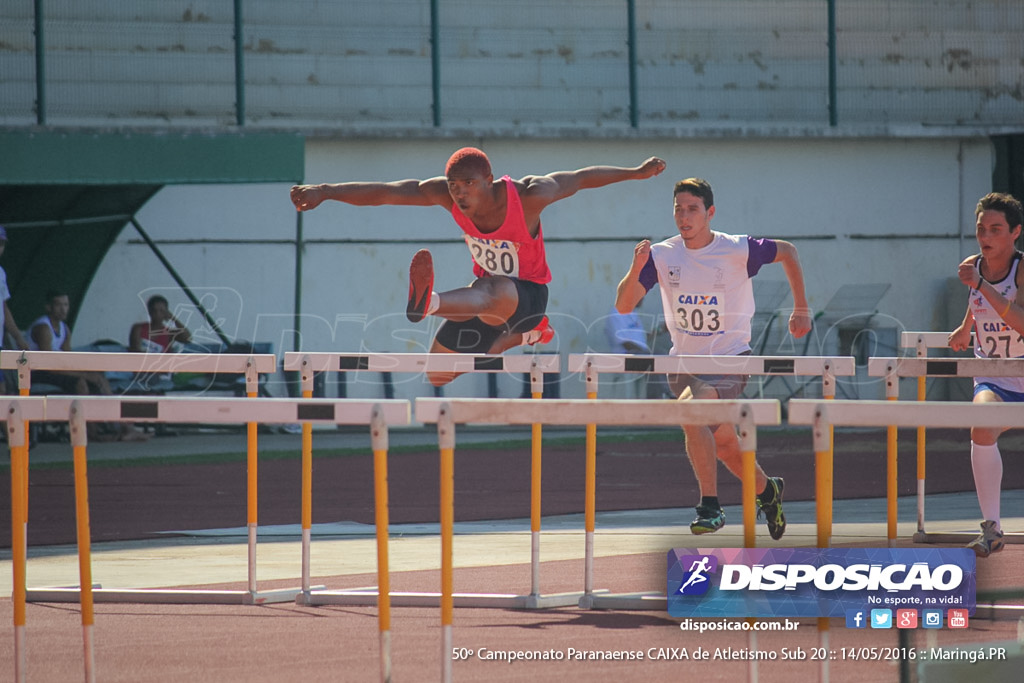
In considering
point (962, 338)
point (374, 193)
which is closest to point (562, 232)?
point (962, 338)

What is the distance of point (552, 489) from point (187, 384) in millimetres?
6934

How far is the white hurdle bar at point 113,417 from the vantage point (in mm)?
5043

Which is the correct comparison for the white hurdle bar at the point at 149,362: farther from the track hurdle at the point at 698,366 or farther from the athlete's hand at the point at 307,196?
the track hurdle at the point at 698,366

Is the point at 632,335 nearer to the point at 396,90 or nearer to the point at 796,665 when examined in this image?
the point at 396,90

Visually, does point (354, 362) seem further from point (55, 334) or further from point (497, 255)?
point (55, 334)

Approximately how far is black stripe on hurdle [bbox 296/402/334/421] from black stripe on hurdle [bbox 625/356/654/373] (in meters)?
2.89

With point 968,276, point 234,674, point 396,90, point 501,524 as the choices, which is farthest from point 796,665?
point 396,90

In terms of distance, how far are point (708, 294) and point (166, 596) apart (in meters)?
3.41

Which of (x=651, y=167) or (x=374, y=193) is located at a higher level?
(x=651, y=167)

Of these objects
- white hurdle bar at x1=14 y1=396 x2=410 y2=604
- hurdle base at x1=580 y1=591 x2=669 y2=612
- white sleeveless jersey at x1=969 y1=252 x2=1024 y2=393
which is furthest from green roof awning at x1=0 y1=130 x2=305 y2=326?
white hurdle bar at x1=14 y1=396 x2=410 y2=604

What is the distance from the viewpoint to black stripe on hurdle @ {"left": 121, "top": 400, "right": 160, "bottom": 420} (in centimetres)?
538

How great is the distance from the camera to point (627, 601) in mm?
7230

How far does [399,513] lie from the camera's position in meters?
11.7

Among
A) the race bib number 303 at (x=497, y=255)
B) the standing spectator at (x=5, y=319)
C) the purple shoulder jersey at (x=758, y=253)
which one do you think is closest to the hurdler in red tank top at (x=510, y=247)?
the race bib number 303 at (x=497, y=255)
